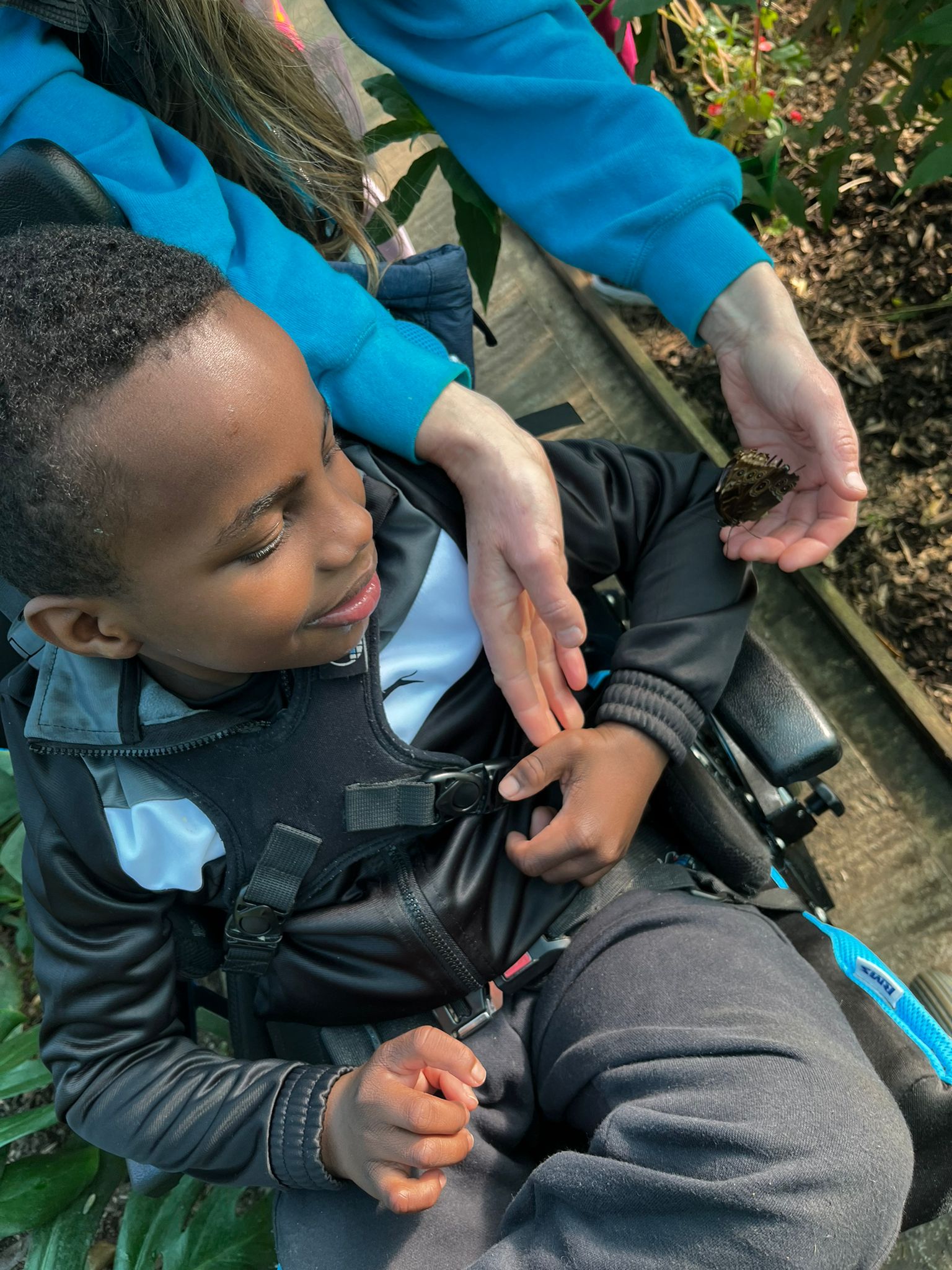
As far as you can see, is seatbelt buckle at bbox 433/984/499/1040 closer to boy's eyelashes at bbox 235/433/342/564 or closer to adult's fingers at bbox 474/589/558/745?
adult's fingers at bbox 474/589/558/745

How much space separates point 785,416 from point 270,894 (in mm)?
1027

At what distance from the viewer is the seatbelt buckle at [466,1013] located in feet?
4.42

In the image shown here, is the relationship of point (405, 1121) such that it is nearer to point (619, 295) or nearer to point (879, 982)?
point (879, 982)

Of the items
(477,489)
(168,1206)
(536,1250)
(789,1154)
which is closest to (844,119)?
(477,489)

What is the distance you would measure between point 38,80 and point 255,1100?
141 centimetres

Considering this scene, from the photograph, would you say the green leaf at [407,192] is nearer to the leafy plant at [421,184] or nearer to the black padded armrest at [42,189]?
the leafy plant at [421,184]

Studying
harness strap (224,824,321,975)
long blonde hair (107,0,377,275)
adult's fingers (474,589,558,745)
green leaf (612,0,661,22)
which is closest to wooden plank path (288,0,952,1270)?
long blonde hair (107,0,377,275)

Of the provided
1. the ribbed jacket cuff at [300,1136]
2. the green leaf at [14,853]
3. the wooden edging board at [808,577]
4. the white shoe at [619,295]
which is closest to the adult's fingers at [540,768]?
the ribbed jacket cuff at [300,1136]

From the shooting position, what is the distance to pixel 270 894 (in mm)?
1234

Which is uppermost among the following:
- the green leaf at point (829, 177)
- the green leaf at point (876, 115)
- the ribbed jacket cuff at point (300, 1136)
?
the green leaf at point (876, 115)

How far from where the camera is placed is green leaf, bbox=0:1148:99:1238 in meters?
1.76

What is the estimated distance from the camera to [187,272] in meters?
1.03

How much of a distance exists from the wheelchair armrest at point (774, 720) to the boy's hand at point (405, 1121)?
569mm

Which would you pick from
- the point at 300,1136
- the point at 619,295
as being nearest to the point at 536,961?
the point at 300,1136
